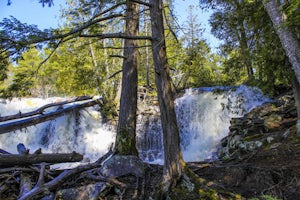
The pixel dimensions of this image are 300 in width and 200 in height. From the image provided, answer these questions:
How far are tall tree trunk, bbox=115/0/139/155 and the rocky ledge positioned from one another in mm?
1853

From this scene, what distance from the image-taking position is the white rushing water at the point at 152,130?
1063 cm

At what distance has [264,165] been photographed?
4465 mm

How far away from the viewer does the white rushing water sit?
10.6 meters

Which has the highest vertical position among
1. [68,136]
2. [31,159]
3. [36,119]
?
[36,119]

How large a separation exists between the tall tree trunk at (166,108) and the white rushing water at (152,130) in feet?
20.0

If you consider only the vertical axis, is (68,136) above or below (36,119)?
below

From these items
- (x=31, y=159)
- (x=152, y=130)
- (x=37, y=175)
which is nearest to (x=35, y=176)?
(x=37, y=175)

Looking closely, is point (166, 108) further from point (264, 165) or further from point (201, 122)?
point (201, 122)

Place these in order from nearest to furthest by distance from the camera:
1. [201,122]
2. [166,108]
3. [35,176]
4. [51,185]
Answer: [51,185]
[166,108]
[35,176]
[201,122]

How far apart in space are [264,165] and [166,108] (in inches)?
87.5

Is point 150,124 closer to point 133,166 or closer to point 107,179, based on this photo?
point 133,166

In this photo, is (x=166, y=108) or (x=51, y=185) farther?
(x=166, y=108)

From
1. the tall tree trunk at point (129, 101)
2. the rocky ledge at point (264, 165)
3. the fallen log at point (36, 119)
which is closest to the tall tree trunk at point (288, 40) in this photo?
the rocky ledge at point (264, 165)

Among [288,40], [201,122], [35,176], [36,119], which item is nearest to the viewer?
[35,176]
